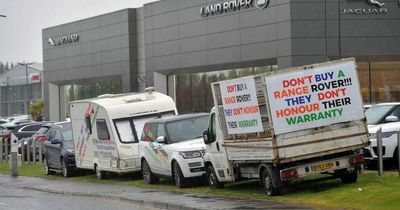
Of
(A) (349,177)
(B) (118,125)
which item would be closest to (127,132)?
(B) (118,125)

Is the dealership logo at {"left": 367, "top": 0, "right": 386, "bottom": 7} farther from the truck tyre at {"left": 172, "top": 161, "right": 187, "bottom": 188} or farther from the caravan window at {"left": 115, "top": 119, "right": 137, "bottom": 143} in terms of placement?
the truck tyre at {"left": 172, "top": 161, "right": 187, "bottom": 188}

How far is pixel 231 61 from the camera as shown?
157ft

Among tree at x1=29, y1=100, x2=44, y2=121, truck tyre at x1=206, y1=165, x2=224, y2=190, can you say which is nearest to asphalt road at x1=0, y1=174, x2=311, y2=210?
truck tyre at x1=206, y1=165, x2=224, y2=190

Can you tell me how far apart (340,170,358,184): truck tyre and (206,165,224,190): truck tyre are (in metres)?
3.14

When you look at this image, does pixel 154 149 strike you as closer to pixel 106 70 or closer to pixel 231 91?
pixel 231 91

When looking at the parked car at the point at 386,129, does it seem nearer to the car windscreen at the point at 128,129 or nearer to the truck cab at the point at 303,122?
the truck cab at the point at 303,122

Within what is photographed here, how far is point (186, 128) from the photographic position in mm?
21469

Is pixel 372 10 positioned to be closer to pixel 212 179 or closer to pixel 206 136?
pixel 212 179

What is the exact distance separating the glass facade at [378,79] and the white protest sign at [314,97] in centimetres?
2931

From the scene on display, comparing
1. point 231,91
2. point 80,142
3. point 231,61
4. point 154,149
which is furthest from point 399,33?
point 231,91

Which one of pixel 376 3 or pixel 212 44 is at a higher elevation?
pixel 376 3

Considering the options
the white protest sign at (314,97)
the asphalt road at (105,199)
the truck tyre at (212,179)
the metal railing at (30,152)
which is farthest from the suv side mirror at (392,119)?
the metal railing at (30,152)

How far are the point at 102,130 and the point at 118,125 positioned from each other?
3.33ft

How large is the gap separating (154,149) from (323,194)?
6.89m
